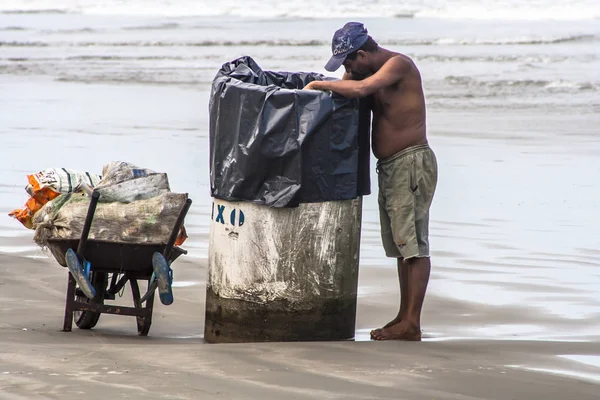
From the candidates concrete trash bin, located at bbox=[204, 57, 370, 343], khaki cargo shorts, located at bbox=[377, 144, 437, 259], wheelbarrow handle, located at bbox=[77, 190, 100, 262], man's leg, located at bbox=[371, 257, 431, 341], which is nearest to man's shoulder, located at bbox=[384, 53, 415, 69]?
concrete trash bin, located at bbox=[204, 57, 370, 343]

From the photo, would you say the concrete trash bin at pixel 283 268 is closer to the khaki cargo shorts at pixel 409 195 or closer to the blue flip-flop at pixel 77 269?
the khaki cargo shorts at pixel 409 195

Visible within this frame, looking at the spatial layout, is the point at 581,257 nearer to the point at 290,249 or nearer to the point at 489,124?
the point at 290,249

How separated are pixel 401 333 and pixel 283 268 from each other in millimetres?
755

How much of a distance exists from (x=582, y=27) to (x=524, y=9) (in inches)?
377

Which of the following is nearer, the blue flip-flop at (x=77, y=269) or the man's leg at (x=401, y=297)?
the blue flip-flop at (x=77, y=269)

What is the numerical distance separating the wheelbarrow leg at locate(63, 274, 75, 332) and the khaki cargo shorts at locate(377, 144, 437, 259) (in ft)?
5.58

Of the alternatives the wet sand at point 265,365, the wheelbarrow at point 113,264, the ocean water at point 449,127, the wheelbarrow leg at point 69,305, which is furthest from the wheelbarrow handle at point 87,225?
the ocean water at point 449,127

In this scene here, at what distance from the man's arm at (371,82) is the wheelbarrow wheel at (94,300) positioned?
1.54 m

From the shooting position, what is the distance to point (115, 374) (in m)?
4.20

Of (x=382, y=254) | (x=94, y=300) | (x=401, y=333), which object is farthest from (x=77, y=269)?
(x=382, y=254)

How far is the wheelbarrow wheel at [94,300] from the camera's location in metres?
5.49

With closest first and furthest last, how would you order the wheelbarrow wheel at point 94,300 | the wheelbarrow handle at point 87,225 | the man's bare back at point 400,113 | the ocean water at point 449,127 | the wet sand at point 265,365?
the wet sand at point 265,365 < the wheelbarrow handle at point 87,225 < the man's bare back at point 400,113 < the wheelbarrow wheel at point 94,300 < the ocean water at point 449,127

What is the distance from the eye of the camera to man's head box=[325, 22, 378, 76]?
17.4 ft

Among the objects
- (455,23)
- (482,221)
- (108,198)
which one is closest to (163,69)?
(482,221)
